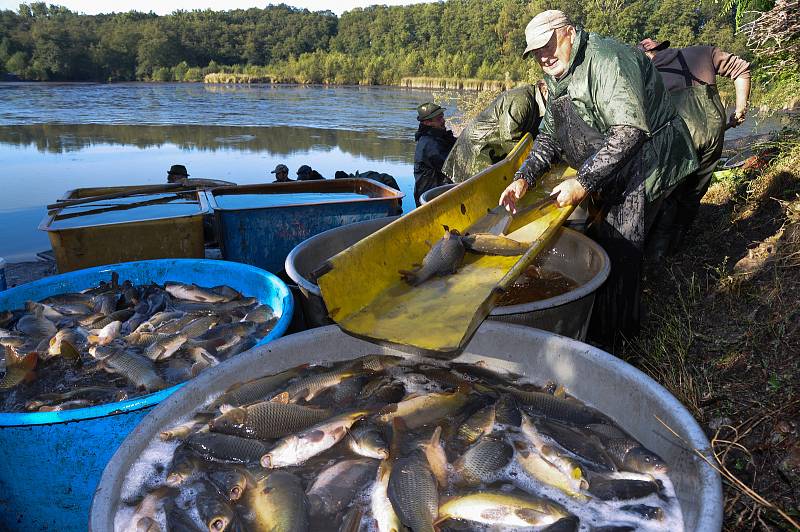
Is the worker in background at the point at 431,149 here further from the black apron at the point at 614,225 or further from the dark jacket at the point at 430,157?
the black apron at the point at 614,225

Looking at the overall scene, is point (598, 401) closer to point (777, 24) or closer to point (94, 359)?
point (94, 359)

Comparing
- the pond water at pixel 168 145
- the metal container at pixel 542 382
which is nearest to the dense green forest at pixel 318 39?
the pond water at pixel 168 145

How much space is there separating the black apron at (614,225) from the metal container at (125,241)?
3498 mm

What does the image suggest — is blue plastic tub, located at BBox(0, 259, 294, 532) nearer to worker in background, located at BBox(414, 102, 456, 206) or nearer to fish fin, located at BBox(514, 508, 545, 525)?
fish fin, located at BBox(514, 508, 545, 525)

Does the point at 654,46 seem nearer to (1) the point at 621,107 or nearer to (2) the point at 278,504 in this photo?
(1) the point at 621,107

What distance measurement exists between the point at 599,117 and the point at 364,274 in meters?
2.04

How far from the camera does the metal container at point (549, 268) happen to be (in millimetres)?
2908

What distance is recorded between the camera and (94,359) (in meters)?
3.16

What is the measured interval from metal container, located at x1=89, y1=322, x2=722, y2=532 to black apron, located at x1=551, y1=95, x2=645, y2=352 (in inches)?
69.4

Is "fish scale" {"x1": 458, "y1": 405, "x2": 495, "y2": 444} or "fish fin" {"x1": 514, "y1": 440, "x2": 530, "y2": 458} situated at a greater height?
"fish scale" {"x1": 458, "y1": 405, "x2": 495, "y2": 444}

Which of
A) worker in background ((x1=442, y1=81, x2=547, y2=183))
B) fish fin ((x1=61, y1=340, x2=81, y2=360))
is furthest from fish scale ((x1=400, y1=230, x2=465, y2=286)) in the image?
worker in background ((x1=442, y1=81, x2=547, y2=183))

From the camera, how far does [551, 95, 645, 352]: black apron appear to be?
390 centimetres

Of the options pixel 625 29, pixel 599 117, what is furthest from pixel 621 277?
pixel 625 29

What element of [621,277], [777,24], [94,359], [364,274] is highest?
[777,24]
